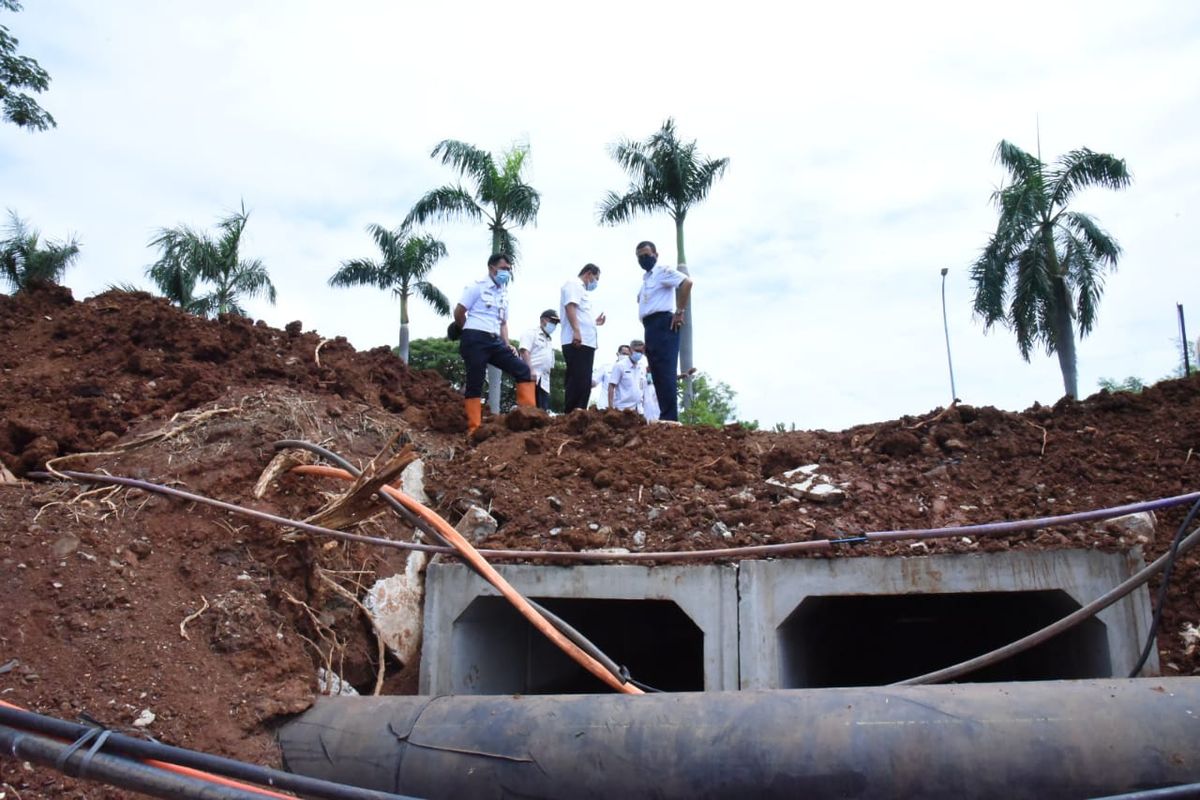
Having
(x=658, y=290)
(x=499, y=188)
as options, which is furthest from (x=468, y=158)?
(x=658, y=290)

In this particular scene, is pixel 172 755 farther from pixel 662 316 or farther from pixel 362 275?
pixel 362 275

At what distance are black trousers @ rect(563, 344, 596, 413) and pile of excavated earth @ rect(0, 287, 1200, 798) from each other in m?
1.54

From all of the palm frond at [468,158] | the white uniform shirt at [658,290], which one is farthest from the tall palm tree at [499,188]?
the white uniform shirt at [658,290]

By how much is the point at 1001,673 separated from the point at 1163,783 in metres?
4.73

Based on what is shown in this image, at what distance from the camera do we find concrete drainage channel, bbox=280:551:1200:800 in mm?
4070

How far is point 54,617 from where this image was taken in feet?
16.1

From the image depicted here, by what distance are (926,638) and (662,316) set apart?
418 centimetres

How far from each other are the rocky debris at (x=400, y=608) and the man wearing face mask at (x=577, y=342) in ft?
10.4

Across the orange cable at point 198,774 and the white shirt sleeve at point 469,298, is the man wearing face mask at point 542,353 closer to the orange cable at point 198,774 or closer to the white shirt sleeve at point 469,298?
the white shirt sleeve at point 469,298

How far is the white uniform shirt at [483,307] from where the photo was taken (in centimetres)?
880

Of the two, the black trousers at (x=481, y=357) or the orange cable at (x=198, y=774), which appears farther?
the black trousers at (x=481, y=357)

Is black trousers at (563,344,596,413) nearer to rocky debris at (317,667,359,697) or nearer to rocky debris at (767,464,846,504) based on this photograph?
rocky debris at (767,464,846,504)

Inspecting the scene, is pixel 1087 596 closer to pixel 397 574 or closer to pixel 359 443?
pixel 397 574

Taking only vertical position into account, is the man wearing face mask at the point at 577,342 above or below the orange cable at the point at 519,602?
above
